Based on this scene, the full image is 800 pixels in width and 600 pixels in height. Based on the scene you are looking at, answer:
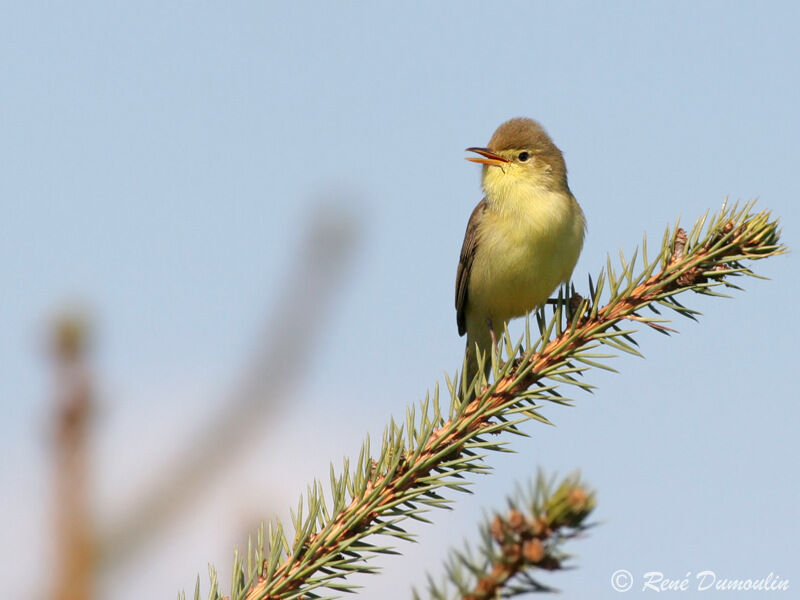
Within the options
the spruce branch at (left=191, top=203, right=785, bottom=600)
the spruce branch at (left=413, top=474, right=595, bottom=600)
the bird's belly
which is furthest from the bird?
the spruce branch at (left=413, top=474, right=595, bottom=600)

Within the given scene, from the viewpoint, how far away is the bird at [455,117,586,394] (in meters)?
6.86

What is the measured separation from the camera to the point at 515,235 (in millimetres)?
7047

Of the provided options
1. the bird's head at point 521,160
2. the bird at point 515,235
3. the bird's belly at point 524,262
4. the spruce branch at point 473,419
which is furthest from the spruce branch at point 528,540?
the bird's head at point 521,160

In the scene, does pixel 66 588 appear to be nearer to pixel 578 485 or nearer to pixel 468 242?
pixel 578 485

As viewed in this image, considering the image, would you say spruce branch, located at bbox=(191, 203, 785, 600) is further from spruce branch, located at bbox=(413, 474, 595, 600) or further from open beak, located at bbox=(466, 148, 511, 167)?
open beak, located at bbox=(466, 148, 511, 167)

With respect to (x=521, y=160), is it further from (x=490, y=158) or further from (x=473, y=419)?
(x=473, y=419)

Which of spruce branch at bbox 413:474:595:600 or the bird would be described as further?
the bird

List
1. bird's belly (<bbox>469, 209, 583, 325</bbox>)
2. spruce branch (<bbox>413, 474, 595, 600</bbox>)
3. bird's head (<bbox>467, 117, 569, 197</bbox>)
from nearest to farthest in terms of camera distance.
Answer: spruce branch (<bbox>413, 474, 595, 600</bbox>) < bird's belly (<bbox>469, 209, 583, 325</bbox>) < bird's head (<bbox>467, 117, 569, 197</bbox>)

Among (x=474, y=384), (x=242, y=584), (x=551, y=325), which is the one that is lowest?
(x=242, y=584)

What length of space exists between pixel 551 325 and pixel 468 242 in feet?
13.1

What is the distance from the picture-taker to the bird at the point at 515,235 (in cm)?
686

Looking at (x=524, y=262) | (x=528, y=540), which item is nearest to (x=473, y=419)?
(x=528, y=540)

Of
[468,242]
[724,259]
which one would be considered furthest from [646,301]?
[468,242]

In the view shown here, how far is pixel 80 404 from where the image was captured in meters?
1.74
